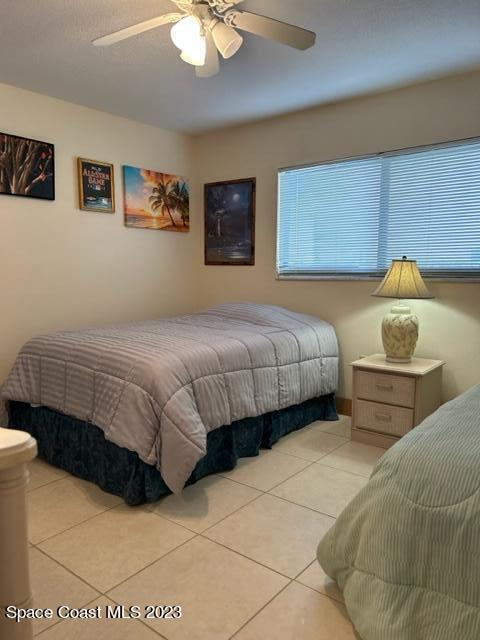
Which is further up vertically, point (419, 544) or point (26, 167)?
point (26, 167)

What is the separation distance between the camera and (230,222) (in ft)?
13.4

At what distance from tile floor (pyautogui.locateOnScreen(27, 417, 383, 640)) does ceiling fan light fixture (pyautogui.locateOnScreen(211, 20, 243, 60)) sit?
2084 mm

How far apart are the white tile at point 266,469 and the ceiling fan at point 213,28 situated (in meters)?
2.06

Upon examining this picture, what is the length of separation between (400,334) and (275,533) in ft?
4.96

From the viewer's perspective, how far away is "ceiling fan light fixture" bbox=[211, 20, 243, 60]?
1.91m

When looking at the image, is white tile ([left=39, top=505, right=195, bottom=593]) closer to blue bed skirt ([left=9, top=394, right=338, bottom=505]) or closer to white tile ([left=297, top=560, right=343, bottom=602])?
blue bed skirt ([left=9, top=394, right=338, bottom=505])

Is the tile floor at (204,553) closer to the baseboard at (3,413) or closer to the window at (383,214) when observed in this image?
the baseboard at (3,413)

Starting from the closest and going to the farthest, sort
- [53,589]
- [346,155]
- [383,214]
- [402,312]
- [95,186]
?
1. [53,589]
2. [402,312]
3. [383,214]
4. [346,155]
5. [95,186]

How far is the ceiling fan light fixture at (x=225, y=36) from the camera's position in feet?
6.25

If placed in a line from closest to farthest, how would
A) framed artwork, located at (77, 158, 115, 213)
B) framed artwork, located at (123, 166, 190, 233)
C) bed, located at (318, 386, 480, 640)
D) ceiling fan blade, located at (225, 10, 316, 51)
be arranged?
bed, located at (318, 386, 480, 640)
ceiling fan blade, located at (225, 10, 316, 51)
framed artwork, located at (77, 158, 115, 213)
framed artwork, located at (123, 166, 190, 233)

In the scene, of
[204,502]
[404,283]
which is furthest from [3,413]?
[404,283]

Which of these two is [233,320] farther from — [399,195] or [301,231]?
[399,195]

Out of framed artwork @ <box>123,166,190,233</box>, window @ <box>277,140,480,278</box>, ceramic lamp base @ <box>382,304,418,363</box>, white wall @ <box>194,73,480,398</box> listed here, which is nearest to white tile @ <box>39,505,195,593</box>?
ceramic lamp base @ <box>382,304,418,363</box>

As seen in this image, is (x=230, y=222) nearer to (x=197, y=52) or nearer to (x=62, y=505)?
(x=197, y=52)
